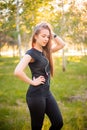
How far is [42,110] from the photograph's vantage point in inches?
167

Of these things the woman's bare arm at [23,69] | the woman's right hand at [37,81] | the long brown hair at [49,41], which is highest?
the long brown hair at [49,41]

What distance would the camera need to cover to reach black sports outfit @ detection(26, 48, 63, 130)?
13.7 ft

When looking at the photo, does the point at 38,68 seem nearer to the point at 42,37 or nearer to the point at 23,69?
the point at 23,69

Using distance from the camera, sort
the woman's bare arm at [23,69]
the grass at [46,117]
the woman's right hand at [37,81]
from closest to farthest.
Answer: the woman's bare arm at [23,69]
the woman's right hand at [37,81]
the grass at [46,117]

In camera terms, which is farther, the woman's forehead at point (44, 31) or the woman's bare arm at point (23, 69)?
the woman's forehead at point (44, 31)

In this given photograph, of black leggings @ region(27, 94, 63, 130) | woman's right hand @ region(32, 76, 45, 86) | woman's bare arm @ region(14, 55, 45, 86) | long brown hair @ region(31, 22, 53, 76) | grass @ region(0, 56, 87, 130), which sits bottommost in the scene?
grass @ region(0, 56, 87, 130)

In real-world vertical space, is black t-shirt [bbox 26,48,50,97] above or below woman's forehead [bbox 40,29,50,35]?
below

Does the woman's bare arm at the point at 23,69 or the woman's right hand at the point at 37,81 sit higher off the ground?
the woman's bare arm at the point at 23,69

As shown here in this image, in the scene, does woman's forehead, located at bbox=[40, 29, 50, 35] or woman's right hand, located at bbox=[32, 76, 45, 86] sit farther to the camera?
woman's forehead, located at bbox=[40, 29, 50, 35]

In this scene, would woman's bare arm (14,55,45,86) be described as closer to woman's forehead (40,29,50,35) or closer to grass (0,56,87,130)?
woman's forehead (40,29,50,35)

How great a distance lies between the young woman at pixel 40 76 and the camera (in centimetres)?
414

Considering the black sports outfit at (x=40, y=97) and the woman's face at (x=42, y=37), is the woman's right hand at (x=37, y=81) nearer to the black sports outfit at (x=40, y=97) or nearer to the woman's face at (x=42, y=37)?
the black sports outfit at (x=40, y=97)

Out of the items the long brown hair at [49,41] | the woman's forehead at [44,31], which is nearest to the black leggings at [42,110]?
the long brown hair at [49,41]

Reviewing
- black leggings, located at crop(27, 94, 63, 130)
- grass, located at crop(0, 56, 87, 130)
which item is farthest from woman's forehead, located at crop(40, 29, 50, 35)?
grass, located at crop(0, 56, 87, 130)
